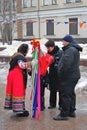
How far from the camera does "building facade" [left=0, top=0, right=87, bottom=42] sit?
138 ft

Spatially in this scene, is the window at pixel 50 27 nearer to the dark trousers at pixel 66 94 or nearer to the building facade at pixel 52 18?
the building facade at pixel 52 18

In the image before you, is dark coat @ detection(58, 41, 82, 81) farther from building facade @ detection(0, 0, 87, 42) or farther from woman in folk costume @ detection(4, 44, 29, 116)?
building facade @ detection(0, 0, 87, 42)

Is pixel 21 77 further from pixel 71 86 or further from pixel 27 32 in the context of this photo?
pixel 27 32

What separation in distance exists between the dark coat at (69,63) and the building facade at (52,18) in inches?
1272

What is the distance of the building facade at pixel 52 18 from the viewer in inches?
1661

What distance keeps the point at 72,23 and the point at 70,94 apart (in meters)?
33.6

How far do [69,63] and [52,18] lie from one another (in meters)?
36.8

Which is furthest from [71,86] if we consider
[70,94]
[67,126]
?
[67,126]

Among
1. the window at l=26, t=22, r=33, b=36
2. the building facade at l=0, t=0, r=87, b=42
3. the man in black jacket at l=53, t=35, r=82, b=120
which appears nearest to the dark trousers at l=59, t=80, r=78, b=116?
the man in black jacket at l=53, t=35, r=82, b=120

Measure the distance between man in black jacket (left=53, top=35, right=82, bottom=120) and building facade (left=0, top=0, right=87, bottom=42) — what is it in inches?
1271

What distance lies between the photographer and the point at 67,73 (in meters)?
8.51

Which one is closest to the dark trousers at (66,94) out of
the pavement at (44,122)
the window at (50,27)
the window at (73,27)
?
the pavement at (44,122)

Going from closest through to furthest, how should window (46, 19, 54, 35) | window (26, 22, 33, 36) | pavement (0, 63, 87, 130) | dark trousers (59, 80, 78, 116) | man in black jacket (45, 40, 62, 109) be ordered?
pavement (0, 63, 87, 130) < dark trousers (59, 80, 78, 116) < man in black jacket (45, 40, 62, 109) < window (46, 19, 54, 35) < window (26, 22, 33, 36)

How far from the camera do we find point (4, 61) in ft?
68.3
